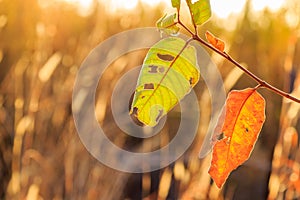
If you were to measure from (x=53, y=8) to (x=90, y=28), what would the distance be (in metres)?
0.23

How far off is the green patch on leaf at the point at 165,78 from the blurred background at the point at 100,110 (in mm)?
865

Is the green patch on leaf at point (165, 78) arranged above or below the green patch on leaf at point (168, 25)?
below

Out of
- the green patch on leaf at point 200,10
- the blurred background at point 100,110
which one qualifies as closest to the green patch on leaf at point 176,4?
the green patch on leaf at point 200,10

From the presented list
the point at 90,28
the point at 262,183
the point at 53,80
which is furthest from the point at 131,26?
the point at 262,183

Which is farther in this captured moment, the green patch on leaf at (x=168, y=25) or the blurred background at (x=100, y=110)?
the blurred background at (x=100, y=110)

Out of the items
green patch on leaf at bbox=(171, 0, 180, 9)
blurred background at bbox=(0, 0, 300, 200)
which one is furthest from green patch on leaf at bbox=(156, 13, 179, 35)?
blurred background at bbox=(0, 0, 300, 200)

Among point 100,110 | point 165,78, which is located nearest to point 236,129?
point 165,78

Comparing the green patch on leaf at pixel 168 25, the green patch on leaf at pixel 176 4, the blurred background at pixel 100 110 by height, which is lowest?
the green patch on leaf at pixel 168 25

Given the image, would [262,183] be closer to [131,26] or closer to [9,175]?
[131,26]

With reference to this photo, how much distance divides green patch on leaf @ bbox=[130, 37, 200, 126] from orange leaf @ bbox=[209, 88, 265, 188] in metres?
0.05

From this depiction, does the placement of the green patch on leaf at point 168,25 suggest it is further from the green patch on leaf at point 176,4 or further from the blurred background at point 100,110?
the blurred background at point 100,110

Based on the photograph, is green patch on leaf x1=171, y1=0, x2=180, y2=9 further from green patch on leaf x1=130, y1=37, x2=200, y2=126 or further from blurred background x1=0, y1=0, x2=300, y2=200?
blurred background x1=0, y1=0, x2=300, y2=200

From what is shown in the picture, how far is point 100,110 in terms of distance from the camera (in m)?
1.99

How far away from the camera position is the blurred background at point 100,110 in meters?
1.78
